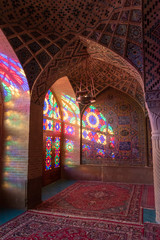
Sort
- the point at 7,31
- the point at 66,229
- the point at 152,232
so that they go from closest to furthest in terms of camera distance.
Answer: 1. the point at 152,232
2. the point at 66,229
3. the point at 7,31

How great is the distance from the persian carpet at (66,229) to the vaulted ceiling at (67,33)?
331cm

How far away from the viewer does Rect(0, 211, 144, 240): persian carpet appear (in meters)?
3.57

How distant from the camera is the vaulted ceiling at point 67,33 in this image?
4.51 m

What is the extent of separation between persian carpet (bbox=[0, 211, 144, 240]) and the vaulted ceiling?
10.9ft

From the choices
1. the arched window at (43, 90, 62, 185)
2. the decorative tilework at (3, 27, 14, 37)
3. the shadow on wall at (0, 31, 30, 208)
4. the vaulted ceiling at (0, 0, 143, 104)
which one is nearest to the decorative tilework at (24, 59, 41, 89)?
the vaulted ceiling at (0, 0, 143, 104)

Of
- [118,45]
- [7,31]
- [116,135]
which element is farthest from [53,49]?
[116,135]

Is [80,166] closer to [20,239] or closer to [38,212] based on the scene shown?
[38,212]

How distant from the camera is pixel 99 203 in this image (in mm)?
5551

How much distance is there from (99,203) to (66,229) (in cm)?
189

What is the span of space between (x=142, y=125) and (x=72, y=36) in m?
5.34

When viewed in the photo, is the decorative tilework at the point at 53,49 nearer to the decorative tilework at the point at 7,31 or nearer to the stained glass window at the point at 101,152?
the decorative tilework at the point at 7,31

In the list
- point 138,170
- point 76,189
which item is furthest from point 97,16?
point 138,170

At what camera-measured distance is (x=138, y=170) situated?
843cm

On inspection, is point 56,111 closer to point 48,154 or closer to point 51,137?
point 51,137
